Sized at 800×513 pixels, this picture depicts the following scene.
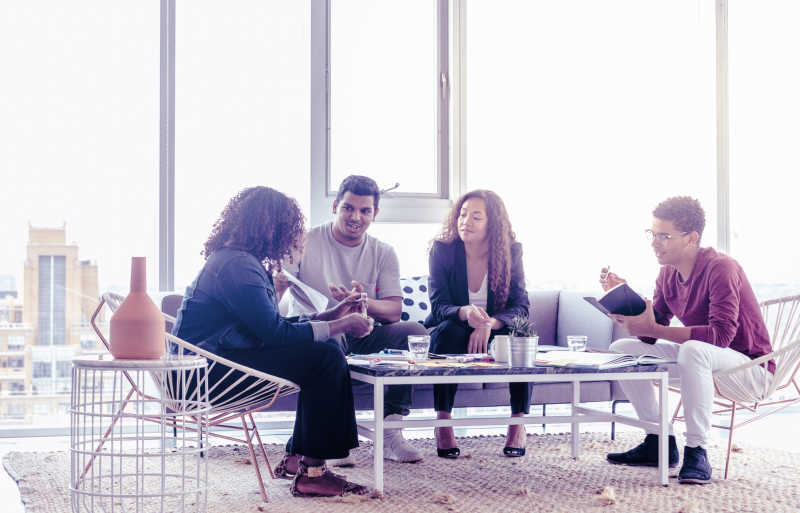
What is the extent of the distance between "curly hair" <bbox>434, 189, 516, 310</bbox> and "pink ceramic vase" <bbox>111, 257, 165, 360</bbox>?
191 cm

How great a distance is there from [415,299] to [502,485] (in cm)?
140

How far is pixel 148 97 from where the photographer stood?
14.9 feet

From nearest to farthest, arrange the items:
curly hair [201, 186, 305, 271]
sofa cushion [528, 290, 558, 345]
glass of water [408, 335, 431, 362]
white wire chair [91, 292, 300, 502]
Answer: white wire chair [91, 292, 300, 502] → curly hair [201, 186, 305, 271] → glass of water [408, 335, 431, 362] → sofa cushion [528, 290, 558, 345]

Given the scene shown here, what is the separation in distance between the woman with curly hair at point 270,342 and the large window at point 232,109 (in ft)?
5.39

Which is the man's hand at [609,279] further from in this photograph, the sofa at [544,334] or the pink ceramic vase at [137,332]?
the pink ceramic vase at [137,332]

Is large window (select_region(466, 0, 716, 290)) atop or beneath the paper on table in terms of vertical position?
atop

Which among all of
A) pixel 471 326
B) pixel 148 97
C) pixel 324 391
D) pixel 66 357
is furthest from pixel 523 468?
pixel 148 97

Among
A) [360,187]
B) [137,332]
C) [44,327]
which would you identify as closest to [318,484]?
[137,332]

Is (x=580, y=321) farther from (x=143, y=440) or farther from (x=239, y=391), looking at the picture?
(x=143, y=440)

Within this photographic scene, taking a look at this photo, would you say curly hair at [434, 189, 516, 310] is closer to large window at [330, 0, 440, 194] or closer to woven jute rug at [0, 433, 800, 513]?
woven jute rug at [0, 433, 800, 513]

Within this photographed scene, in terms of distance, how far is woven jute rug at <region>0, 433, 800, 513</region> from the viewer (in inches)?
110

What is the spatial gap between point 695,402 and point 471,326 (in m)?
0.99

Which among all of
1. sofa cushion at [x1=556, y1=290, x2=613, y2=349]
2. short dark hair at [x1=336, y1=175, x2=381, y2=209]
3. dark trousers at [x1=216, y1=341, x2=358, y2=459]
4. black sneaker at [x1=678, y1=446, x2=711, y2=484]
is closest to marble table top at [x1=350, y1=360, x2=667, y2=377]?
dark trousers at [x1=216, y1=341, x2=358, y2=459]

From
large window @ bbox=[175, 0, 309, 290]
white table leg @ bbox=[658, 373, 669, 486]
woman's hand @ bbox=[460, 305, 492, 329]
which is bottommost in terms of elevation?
white table leg @ bbox=[658, 373, 669, 486]
